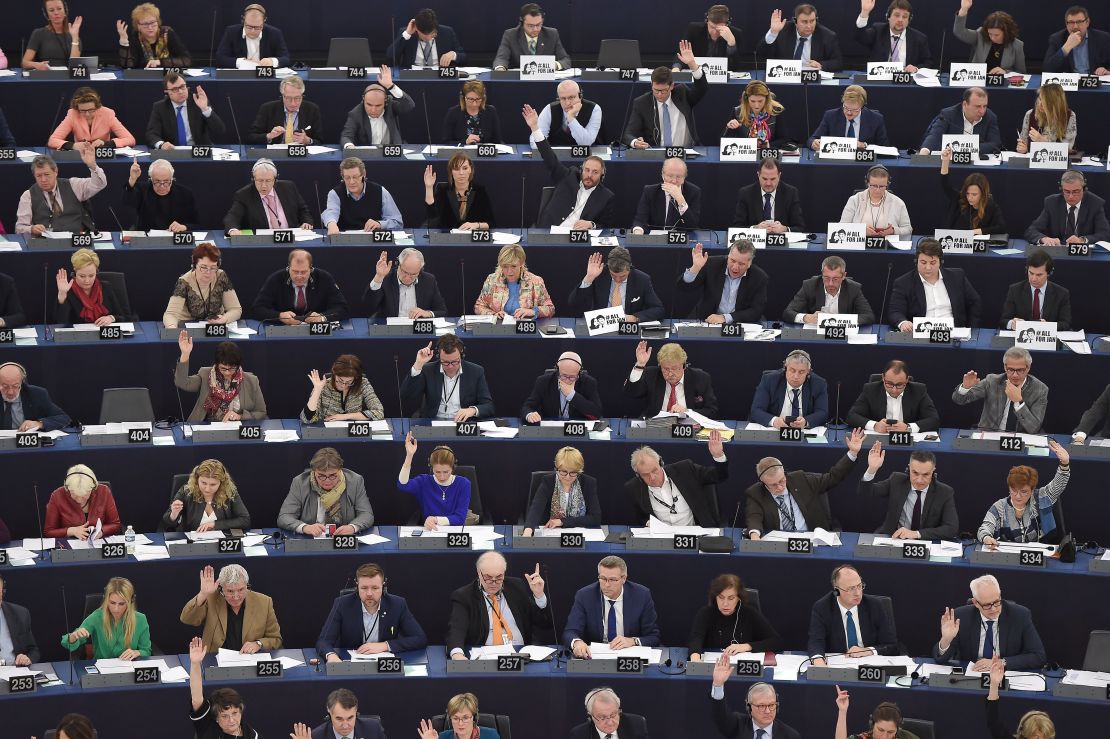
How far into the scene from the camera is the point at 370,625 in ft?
30.3

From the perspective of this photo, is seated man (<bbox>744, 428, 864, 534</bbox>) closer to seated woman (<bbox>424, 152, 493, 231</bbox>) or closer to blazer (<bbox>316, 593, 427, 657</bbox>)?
blazer (<bbox>316, 593, 427, 657</bbox>)

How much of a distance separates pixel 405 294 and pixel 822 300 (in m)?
2.56

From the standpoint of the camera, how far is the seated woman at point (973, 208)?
11.7 metres

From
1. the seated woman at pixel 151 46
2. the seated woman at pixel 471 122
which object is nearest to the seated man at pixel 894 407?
the seated woman at pixel 471 122

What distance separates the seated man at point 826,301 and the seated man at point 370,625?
132 inches

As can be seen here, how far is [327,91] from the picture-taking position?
13.0 metres

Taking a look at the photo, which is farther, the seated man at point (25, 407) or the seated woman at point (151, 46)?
Answer: the seated woman at point (151, 46)

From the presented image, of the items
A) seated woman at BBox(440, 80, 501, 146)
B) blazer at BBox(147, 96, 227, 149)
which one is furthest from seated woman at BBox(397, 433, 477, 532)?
blazer at BBox(147, 96, 227, 149)

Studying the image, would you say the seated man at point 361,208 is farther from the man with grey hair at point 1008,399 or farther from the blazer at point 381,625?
the man with grey hair at point 1008,399

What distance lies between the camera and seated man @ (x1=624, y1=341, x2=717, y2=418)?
10625mm

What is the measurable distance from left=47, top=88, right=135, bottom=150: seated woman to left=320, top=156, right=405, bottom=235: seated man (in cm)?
157

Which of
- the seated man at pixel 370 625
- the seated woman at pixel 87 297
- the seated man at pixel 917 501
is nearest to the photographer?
the seated man at pixel 370 625

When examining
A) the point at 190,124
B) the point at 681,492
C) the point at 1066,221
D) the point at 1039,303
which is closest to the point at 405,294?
the point at 681,492

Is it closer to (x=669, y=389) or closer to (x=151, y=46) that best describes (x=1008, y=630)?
(x=669, y=389)
